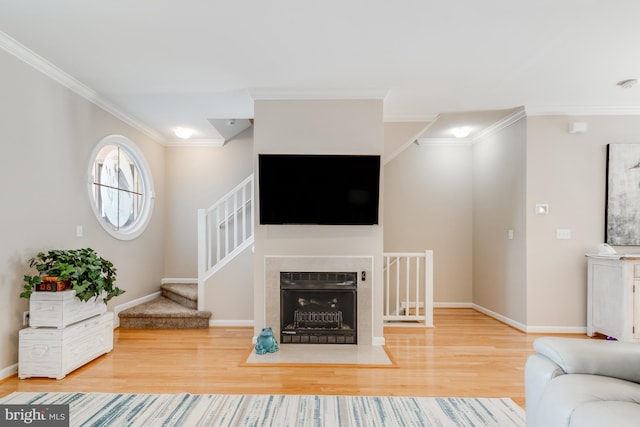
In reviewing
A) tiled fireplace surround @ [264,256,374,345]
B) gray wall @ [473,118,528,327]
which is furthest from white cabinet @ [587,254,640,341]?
tiled fireplace surround @ [264,256,374,345]

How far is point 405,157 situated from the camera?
225 inches

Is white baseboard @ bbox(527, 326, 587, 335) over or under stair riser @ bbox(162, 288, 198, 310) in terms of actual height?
under

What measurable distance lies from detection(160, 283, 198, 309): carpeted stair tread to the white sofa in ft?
13.1

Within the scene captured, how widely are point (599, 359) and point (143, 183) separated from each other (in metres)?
5.39

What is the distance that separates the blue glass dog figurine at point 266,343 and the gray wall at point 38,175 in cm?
197

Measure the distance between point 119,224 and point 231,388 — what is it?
3102 millimetres

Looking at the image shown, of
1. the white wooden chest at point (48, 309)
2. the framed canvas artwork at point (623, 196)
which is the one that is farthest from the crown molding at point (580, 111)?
the white wooden chest at point (48, 309)

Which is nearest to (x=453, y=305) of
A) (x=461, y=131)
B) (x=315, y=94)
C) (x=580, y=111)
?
(x=461, y=131)

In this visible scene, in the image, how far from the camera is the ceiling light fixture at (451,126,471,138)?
5179 millimetres

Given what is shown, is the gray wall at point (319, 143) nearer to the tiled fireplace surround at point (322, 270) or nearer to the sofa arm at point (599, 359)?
the tiled fireplace surround at point (322, 270)

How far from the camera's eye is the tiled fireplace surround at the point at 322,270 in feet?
12.5

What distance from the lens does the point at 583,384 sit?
5.08ft

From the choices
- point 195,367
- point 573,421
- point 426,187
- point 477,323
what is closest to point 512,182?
point 426,187

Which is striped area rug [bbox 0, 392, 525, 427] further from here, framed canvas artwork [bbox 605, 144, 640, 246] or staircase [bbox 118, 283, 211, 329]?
framed canvas artwork [bbox 605, 144, 640, 246]
